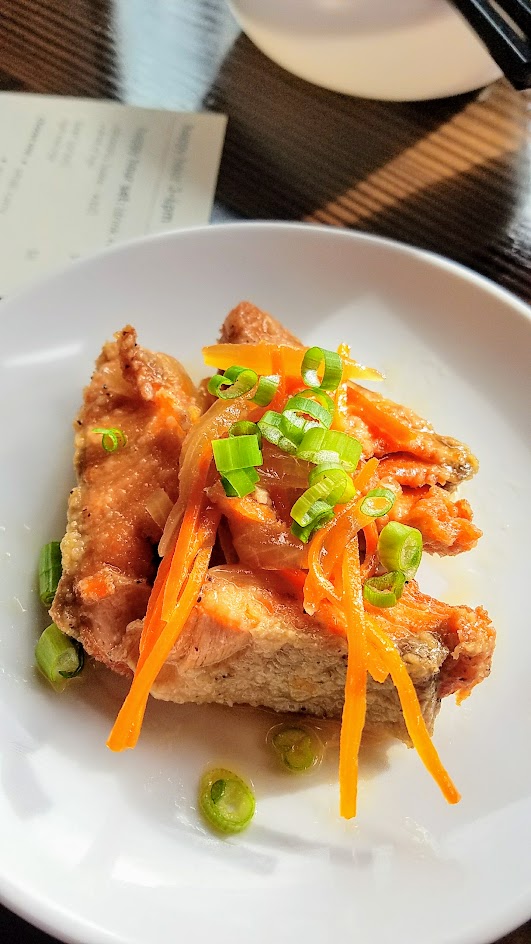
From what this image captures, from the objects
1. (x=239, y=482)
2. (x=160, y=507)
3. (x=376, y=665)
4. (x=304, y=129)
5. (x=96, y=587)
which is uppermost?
(x=304, y=129)

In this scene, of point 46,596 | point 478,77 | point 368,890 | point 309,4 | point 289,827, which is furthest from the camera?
point 478,77

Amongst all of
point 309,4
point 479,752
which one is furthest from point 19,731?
point 309,4

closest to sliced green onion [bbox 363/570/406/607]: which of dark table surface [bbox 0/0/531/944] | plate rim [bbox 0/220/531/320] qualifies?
plate rim [bbox 0/220/531/320]

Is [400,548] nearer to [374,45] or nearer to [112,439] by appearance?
[112,439]

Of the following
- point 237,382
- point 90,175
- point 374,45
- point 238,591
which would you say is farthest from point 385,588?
point 90,175

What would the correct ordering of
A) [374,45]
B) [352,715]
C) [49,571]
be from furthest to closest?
[374,45] < [49,571] < [352,715]

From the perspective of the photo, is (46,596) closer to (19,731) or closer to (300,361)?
(19,731)

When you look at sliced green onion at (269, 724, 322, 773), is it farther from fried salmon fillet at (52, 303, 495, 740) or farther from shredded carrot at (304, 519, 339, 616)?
shredded carrot at (304, 519, 339, 616)
